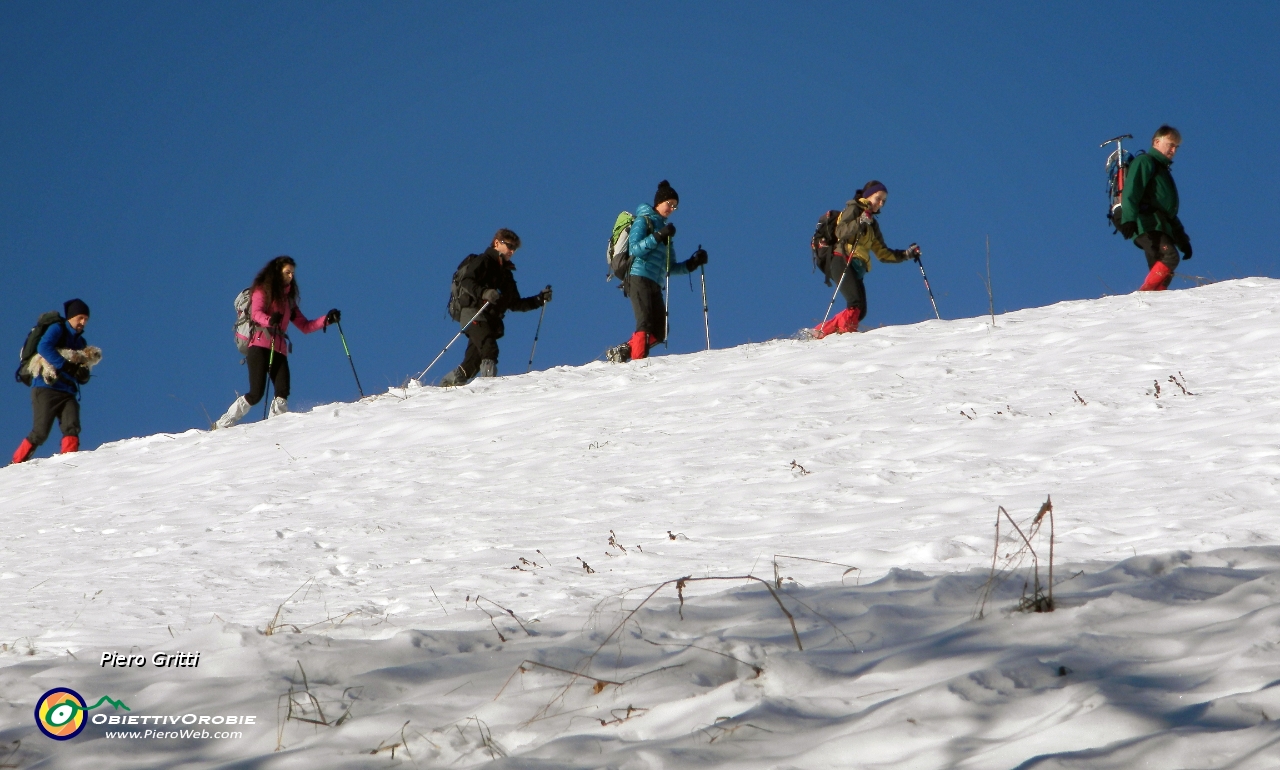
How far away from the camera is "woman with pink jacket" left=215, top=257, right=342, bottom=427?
1231cm

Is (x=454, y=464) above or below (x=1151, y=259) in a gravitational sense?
below

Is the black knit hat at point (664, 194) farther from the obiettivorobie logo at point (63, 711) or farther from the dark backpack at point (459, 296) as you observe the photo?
the obiettivorobie logo at point (63, 711)

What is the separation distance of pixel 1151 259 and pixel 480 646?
11.1m

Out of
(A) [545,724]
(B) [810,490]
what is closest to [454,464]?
(B) [810,490]

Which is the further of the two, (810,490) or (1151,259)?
(1151,259)

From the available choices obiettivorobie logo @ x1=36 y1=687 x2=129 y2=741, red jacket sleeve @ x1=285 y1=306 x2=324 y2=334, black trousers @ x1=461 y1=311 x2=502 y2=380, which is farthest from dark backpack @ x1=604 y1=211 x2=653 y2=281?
obiettivorobie logo @ x1=36 y1=687 x2=129 y2=741

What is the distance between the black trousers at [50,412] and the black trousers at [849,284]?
28.8 ft

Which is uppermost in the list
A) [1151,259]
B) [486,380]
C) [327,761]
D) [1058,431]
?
[1151,259]

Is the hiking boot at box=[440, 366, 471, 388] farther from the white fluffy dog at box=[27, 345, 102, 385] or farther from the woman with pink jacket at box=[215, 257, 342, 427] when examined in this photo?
the white fluffy dog at box=[27, 345, 102, 385]

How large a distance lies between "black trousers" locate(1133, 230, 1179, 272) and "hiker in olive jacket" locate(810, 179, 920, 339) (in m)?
2.85

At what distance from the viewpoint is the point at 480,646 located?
3.94m

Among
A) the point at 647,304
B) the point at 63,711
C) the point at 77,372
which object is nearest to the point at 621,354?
the point at 647,304

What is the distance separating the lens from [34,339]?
12406 millimetres

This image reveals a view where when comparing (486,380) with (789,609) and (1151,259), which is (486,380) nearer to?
(1151,259)
